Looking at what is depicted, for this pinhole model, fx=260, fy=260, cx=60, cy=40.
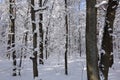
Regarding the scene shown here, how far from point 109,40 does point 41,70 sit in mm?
14739

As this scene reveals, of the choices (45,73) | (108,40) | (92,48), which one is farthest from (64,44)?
(92,48)

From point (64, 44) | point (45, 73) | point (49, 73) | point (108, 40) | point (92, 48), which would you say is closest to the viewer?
point (92, 48)

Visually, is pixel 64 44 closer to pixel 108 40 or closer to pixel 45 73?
pixel 45 73

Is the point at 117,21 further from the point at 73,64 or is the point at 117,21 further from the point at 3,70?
the point at 3,70

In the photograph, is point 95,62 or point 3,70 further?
point 3,70

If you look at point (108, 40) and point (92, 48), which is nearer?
point (92, 48)

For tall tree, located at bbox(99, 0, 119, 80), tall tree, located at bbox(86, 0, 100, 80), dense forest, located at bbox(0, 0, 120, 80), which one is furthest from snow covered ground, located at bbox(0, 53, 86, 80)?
tall tree, located at bbox(86, 0, 100, 80)

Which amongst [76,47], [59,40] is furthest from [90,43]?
[76,47]

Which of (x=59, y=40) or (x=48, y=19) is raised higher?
(x=48, y=19)

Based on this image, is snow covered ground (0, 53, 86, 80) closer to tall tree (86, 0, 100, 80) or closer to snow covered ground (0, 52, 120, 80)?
snow covered ground (0, 52, 120, 80)

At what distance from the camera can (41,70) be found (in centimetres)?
2197

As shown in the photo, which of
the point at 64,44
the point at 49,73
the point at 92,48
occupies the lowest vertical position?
the point at 49,73

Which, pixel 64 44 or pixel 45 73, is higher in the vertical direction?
pixel 64 44

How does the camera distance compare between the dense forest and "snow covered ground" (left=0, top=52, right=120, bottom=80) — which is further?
"snow covered ground" (left=0, top=52, right=120, bottom=80)
